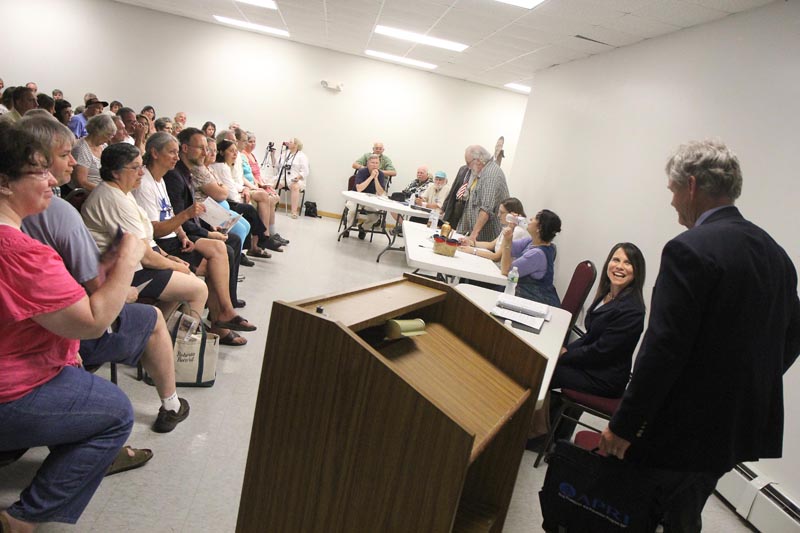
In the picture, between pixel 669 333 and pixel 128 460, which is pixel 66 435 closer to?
pixel 128 460

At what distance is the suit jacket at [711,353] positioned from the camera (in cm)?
140

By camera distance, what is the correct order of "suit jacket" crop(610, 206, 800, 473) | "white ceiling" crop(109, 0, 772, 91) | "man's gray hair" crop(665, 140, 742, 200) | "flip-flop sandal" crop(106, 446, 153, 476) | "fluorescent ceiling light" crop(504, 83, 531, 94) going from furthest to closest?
"fluorescent ceiling light" crop(504, 83, 531, 94) < "white ceiling" crop(109, 0, 772, 91) < "flip-flop sandal" crop(106, 446, 153, 476) < "man's gray hair" crop(665, 140, 742, 200) < "suit jacket" crop(610, 206, 800, 473)

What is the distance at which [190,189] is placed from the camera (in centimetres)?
356

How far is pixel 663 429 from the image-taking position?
1.49 m

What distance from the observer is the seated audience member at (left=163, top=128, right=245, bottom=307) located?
11.3 feet

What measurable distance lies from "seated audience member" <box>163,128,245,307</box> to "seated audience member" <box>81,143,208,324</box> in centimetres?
73

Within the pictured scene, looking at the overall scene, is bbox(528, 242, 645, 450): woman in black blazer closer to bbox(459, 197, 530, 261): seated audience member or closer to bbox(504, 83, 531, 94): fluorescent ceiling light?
bbox(459, 197, 530, 261): seated audience member

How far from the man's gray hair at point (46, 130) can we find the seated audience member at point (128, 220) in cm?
62

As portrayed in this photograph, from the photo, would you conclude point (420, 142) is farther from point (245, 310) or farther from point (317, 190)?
point (245, 310)

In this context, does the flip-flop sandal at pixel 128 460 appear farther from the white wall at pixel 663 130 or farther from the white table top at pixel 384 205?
the white table top at pixel 384 205

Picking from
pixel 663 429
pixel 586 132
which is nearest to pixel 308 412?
pixel 663 429

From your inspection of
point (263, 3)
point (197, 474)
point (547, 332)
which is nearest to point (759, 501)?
point (547, 332)

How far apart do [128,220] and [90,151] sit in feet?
5.77

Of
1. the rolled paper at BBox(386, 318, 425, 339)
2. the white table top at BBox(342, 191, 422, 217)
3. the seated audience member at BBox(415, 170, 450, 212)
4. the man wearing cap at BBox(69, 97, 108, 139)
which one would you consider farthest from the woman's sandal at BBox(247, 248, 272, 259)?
the rolled paper at BBox(386, 318, 425, 339)
